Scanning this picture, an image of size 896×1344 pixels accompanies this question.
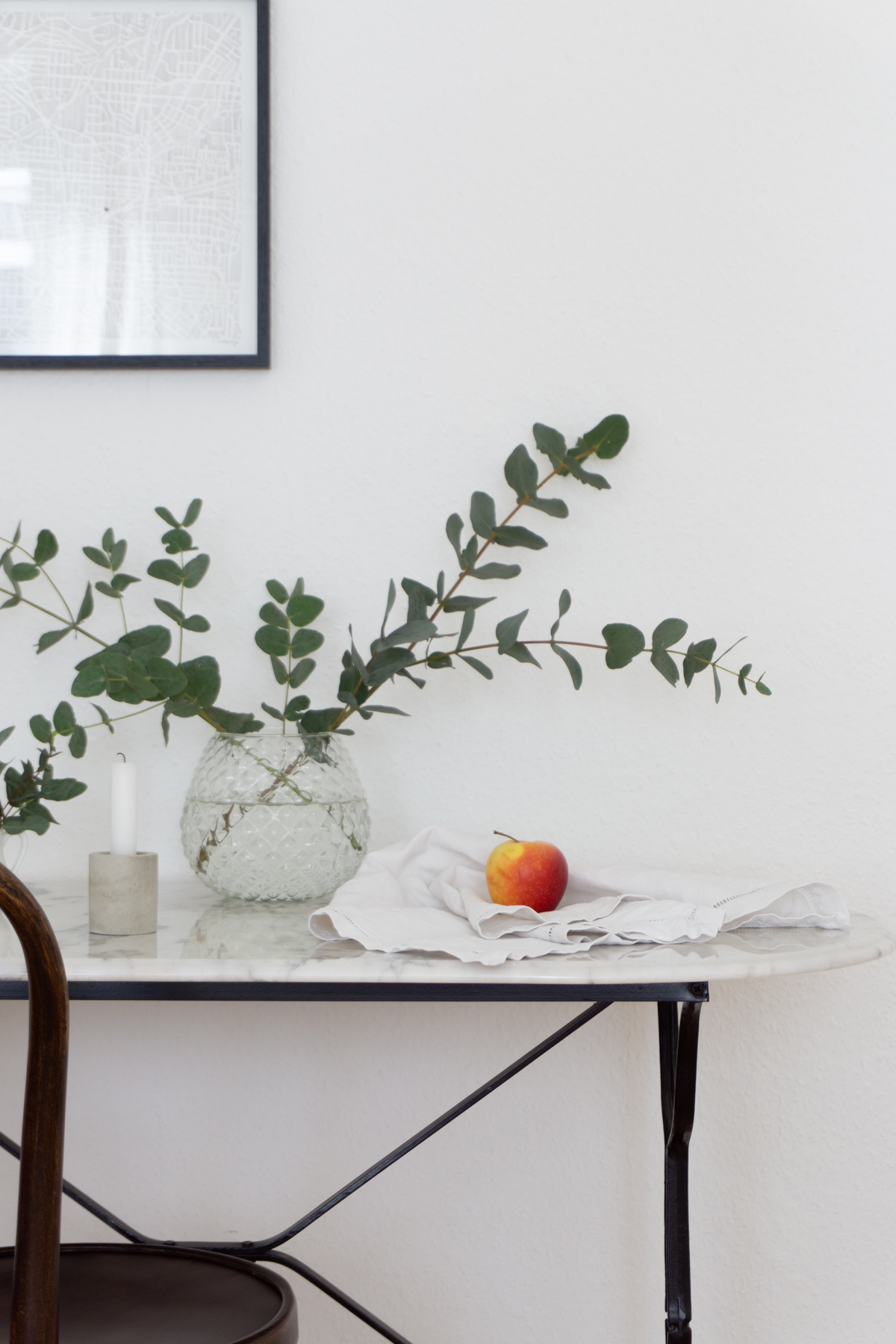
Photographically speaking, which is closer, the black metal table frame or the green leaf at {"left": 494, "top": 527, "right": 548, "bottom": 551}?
the black metal table frame

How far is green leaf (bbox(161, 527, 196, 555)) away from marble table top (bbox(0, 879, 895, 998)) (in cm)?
42

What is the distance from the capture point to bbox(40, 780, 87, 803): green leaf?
37.1 inches

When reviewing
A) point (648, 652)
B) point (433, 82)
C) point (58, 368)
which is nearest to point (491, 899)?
point (648, 652)

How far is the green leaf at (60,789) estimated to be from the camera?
0.94m

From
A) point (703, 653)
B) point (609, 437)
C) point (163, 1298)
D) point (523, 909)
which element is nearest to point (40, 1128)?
point (163, 1298)

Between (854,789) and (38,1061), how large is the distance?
0.92 m

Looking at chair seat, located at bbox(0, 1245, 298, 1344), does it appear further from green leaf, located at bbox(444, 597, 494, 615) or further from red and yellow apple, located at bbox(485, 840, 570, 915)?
green leaf, located at bbox(444, 597, 494, 615)

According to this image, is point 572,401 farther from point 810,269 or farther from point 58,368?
point 58,368

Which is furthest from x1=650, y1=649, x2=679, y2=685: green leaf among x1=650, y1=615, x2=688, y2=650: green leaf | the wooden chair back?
the wooden chair back

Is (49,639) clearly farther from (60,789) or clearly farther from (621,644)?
(621,644)

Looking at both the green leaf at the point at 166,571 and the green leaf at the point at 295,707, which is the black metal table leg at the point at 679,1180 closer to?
the green leaf at the point at 295,707

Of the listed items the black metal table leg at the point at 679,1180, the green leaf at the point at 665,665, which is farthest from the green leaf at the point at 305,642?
the black metal table leg at the point at 679,1180

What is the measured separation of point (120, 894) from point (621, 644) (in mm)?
520

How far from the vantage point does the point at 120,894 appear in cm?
83
